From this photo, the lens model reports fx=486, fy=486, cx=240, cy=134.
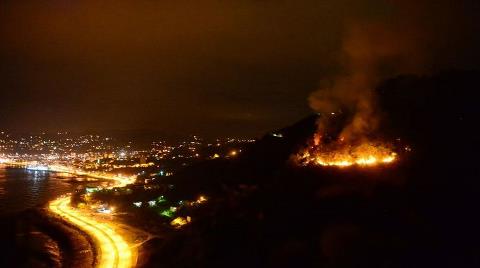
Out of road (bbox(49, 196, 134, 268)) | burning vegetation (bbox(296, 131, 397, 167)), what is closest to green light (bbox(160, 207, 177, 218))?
road (bbox(49, 196, 134, 268))

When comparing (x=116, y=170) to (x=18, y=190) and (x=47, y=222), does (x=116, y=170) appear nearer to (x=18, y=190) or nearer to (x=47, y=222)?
(x=18, y=190)

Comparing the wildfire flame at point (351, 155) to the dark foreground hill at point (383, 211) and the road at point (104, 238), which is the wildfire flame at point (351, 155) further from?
the road at point (104, 238)

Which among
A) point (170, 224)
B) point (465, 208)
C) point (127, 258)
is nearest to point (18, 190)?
point (170, 224)

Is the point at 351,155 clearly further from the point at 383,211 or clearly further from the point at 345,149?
the point at 383,211

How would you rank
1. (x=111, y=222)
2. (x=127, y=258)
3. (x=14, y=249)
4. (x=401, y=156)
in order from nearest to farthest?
(x=401, y=156) → (x=127, y=258) → (x=14, y=249) → (x=111, y=222)

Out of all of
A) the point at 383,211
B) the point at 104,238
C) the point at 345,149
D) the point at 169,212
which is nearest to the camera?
the point at 383,211

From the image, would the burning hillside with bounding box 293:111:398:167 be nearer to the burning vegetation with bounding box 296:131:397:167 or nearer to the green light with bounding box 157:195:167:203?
the burning vegetation with bounding box 296:131:397:167

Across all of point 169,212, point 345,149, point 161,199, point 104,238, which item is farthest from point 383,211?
point 161,199
